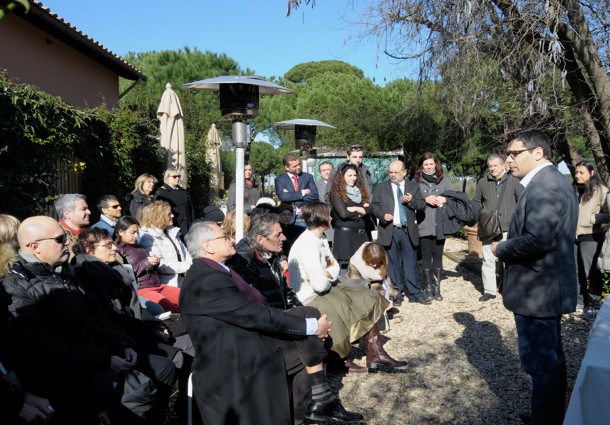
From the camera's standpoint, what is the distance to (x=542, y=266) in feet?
11.5

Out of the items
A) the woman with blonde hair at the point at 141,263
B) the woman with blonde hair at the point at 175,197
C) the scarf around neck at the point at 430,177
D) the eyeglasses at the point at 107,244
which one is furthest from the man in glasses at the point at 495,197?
the eyeglasses at the point at 107,244

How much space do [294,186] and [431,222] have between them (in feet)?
6.55

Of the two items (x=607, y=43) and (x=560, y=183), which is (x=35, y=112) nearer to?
(x=560, y=183)

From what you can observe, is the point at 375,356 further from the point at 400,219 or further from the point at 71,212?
the point at 71,212

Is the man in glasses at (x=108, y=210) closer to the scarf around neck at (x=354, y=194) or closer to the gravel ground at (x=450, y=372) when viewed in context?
the gravel ground at (x=450, y=372)

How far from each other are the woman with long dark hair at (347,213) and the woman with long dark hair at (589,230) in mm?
2691

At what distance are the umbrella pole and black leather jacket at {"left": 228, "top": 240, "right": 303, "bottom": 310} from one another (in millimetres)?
1364

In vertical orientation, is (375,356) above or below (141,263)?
below

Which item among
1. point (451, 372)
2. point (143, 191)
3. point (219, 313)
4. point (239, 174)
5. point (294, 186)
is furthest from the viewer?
point (294, 186)

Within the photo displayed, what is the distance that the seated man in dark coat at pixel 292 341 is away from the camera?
3943 millimetres

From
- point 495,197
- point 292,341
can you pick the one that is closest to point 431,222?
point 495,197

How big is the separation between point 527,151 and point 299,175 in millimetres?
4970

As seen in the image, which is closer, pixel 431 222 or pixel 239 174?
pixel 239 174

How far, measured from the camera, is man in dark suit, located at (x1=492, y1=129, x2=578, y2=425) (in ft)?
11.3
